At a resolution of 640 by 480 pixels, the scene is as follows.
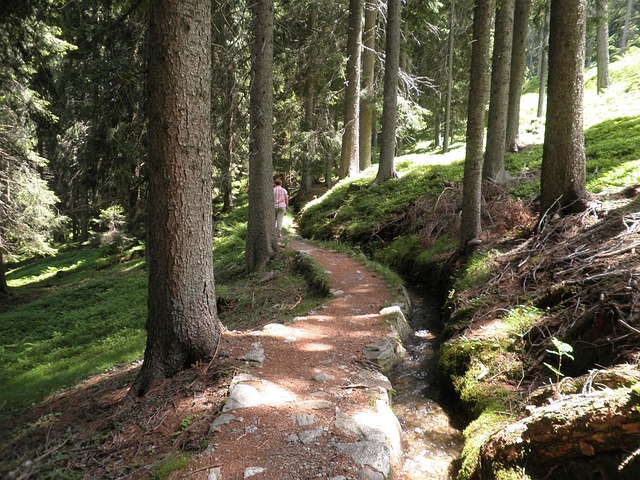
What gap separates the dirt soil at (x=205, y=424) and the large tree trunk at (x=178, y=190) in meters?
0.44

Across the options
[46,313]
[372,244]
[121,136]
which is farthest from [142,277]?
[372,244]

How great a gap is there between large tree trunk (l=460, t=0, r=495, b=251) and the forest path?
321cm

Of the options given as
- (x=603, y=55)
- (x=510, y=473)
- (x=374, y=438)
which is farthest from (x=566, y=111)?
(x=603, y=55)

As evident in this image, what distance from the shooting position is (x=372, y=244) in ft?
41.2

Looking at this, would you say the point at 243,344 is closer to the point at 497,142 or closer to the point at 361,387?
the point at 361,387

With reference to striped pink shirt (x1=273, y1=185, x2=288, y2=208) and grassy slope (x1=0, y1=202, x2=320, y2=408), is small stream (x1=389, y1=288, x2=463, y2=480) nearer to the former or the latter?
grassy slope (x1=0, y1=202, x2=320, y2=408)

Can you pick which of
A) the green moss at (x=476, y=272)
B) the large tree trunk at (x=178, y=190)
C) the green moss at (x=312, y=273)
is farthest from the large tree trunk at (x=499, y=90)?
the large tree trunk at (x=178, y=190)

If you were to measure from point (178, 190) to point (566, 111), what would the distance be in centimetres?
668

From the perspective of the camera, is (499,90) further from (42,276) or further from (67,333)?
(42,276)

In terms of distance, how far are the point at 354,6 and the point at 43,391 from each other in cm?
1684

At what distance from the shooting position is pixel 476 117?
7.72 metres

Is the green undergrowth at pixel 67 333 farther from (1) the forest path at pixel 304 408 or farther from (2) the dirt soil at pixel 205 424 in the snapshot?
(1) the forest path at pixel 304 408

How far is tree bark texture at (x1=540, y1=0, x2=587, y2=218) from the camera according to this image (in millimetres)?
6789

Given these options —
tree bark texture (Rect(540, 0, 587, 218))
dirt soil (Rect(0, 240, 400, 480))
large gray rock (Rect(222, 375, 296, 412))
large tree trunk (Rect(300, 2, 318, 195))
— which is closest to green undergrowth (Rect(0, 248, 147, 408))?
dirt soil (Rect(0, 240, 400, 480))
